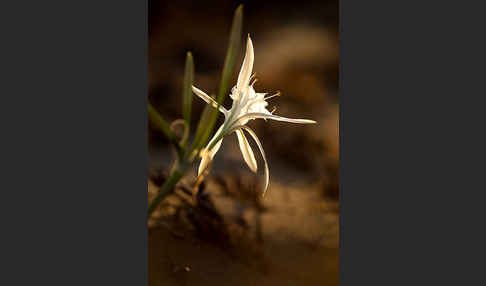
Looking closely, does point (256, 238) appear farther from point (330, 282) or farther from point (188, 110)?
point (188, 110)

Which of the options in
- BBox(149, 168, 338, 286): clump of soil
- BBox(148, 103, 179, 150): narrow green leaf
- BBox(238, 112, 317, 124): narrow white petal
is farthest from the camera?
BBox(149, 168, 338, 286): clump of soil

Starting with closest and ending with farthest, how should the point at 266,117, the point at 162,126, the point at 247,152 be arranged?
the point at 162,126, the point at 266,117, the point at 247,152

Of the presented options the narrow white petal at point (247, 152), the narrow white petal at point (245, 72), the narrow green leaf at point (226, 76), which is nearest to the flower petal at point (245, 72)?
the narrow white petal at point (245, 72)

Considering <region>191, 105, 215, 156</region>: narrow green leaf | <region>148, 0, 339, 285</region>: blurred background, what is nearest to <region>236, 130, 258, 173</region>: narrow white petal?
<region>148, 0, 339, 285</region>: blurred background

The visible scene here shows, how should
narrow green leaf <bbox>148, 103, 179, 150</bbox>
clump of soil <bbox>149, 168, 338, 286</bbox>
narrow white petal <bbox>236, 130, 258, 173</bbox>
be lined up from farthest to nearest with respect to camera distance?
1. clump of soil <bbox>149, 168, 338, 286</bbox>
2. narrow white petal <bbox>236, 130, 258, 173</bbox>
3. narrow green leaf <bbox>148, 103, 179, 150</bbox>

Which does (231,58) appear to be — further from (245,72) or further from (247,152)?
(247,152)

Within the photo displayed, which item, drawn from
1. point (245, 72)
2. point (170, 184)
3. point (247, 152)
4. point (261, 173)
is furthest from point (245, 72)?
point (170, 184)

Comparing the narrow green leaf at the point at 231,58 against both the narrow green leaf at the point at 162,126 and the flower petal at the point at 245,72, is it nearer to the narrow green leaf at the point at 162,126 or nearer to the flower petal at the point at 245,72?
the narrow green leaf at the point at 162,126

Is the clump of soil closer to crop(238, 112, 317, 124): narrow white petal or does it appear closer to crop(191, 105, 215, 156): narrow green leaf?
crop(238, 112, 317, 124): narrow white petal
